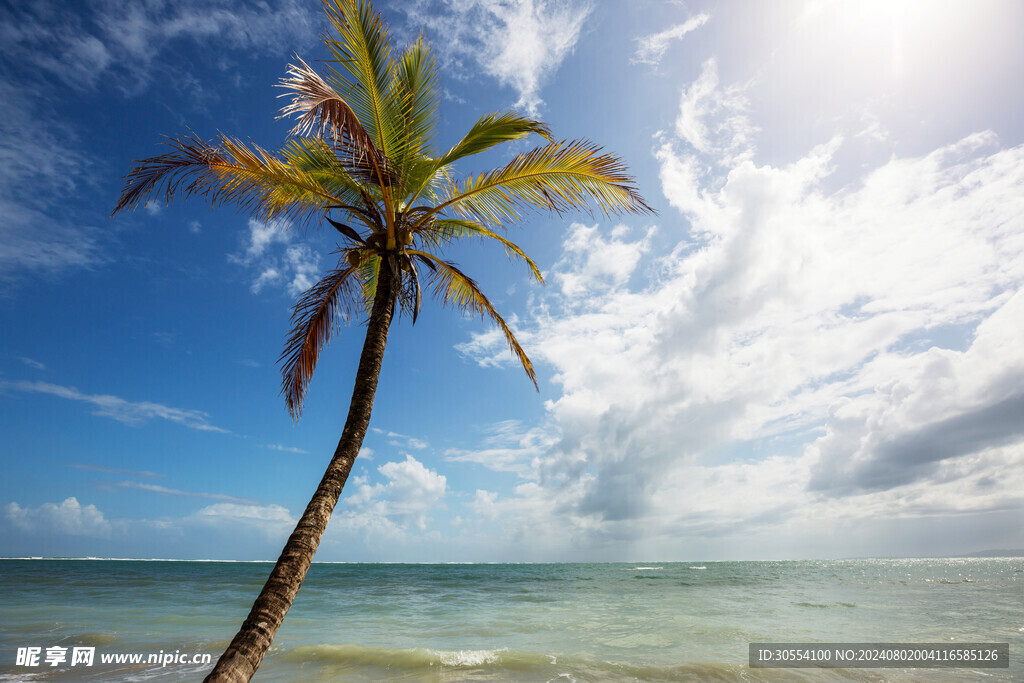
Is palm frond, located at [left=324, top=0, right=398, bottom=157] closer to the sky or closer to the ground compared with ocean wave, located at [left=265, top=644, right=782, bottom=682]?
closer to the sky

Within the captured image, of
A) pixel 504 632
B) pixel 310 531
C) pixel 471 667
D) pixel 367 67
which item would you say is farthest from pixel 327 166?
pixel 504 632

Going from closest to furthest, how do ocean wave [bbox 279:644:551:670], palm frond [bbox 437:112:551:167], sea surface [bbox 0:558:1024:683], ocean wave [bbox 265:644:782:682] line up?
palm frond [bbox 437:112:551:167], ocean wave [bbox 265:644:782:682], sea surface [bbox 0:558:1024:683], ocean wave [bbox 279:644:551:670]

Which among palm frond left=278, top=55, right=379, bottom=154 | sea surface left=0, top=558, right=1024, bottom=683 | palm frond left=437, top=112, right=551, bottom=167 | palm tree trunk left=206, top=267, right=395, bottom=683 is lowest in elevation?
sea surface left=0, top=558, right=1024, bottom=683

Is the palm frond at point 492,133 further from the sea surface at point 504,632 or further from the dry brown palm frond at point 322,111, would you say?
the sea surface at point 504,632

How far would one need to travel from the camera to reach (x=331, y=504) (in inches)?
175

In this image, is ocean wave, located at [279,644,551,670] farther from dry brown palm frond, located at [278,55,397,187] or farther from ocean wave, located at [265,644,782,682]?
dry brown palm frond, located at [278,55,397,187]

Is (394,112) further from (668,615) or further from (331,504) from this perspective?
(668,615)

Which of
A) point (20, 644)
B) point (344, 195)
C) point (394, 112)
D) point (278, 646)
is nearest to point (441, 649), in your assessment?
point (278, 646)

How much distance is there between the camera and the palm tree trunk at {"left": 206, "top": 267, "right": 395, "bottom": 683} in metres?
3.32

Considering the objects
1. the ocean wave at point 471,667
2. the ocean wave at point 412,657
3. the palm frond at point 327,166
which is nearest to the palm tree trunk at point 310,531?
→ the palm frond at point 327,166

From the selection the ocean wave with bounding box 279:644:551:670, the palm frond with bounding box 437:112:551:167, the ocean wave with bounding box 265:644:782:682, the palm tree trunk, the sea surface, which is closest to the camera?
the palm tree trunk

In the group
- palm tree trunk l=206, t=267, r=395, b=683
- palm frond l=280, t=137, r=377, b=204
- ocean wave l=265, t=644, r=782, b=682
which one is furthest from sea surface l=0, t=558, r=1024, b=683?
palm frond l=280, t=137, r=377, b=204

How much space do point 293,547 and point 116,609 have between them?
17509 millimetres

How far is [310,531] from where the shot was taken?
4156 millimetres
